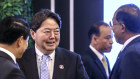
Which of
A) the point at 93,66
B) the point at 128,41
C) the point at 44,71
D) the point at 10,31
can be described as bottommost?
the point at 93,66

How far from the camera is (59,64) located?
7.45 ft

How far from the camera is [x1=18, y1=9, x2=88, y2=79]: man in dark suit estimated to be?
2.22 m

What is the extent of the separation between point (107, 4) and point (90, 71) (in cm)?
188

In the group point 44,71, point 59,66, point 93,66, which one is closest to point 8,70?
point 44,71

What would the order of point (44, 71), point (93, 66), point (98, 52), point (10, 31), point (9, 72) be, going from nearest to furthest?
1. point (9, 72)
2. point (10, 31)
3. point (44, 71)
4. point (93, 66)
5. point (98, 52)

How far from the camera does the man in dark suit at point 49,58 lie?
2219 mm

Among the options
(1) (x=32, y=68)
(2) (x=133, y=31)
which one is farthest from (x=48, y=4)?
(2) (x=133, y=31)

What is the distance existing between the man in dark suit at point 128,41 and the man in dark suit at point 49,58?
436 millimetres

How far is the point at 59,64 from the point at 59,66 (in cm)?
2

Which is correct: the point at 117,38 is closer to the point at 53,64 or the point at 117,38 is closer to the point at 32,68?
the point at 53,64

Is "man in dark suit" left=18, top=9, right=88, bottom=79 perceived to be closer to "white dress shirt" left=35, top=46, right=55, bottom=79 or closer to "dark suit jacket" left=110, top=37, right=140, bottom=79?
"white dress shirt" left=35, top=46, right=55, bottom=79

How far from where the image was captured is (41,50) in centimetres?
229

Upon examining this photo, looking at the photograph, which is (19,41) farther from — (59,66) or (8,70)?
(59,66)

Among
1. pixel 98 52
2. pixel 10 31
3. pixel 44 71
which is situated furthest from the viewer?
pixel 98 52
